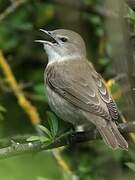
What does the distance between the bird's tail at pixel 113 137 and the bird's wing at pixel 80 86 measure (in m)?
0.23

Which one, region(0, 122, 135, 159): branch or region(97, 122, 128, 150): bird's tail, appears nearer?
region(0, 122, 135, 159): branch

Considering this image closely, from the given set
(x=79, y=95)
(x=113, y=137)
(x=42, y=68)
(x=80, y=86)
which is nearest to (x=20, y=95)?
(x=42, y=68)

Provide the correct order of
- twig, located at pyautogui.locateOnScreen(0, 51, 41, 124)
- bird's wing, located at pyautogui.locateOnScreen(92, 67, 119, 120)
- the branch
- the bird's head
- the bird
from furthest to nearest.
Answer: twig, located at pyautogui.locateOnScreen(0, 51, 41, 124) → the bird's head → bird's wing, located at pyautogui.locateOnScreen(92, 67, 119, 120) → the bird → the branch

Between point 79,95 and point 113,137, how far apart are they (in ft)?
2.29

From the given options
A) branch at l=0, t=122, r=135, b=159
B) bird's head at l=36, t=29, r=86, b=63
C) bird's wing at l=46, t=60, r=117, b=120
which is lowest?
branch at l=0, t=122, r=135, b=159

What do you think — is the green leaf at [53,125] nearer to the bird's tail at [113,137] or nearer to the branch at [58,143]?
the branch at [58,143]

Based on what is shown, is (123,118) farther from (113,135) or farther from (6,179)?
(6,179)

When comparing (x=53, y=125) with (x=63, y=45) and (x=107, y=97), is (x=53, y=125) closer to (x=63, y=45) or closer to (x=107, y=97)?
(x=107, y=97)

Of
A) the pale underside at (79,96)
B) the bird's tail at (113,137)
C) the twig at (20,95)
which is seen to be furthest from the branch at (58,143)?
the twig at (20,95)

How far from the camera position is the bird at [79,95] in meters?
A: 4.61

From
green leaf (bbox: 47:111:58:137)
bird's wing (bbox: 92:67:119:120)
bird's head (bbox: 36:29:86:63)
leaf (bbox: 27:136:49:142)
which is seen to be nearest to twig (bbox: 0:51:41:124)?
bird's head (bbox: 36:29:86:63)

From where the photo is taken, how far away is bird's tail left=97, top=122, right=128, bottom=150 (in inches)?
171

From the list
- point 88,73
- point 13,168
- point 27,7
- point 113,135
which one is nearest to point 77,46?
point 88,73

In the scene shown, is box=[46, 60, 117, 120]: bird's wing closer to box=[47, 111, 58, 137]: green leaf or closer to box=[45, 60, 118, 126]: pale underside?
box=[45, 60, 118, 126]: pale underside
